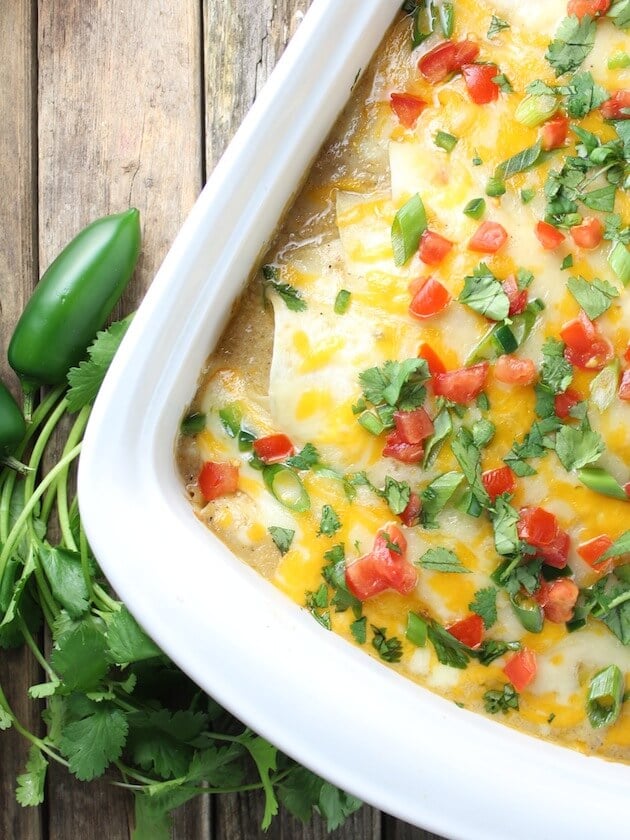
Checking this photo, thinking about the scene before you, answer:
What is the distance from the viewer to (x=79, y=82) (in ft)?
7.09

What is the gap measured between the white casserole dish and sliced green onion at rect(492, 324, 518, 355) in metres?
0.51

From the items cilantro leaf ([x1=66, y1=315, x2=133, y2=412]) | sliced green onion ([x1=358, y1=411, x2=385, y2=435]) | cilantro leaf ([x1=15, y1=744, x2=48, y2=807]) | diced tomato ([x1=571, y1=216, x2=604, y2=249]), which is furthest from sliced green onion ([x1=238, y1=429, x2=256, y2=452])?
cilantro leaf ([x1=15, y1=744, x2=48, y2=807])

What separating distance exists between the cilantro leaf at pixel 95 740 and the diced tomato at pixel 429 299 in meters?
1.09

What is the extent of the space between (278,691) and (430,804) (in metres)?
0.35

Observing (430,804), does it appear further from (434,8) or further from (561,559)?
(434,8)

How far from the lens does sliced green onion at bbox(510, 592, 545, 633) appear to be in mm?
1779

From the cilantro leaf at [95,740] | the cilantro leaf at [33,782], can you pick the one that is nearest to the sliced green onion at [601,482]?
the cilantro leaf at [95,740]

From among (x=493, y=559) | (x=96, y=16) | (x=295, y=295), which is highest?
(x=96, y=16)

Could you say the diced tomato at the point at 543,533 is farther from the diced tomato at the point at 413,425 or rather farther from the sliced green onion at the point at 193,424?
the sliced green onion at the point at 193,424

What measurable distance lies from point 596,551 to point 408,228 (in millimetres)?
742

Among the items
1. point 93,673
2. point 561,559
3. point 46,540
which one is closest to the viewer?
point 561,559

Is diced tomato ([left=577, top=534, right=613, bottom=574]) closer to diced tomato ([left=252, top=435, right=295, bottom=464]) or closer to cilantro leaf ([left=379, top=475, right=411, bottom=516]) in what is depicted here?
cilantro leaf ([left=379, top=475, right=411, bottom=516])

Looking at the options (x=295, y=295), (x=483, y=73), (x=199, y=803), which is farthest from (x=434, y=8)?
(x=199, y=803)

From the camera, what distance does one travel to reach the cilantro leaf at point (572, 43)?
1.75 metres
